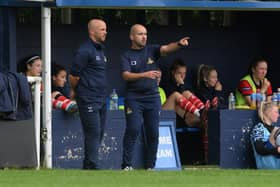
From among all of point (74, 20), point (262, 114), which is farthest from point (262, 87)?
point (74, 20)

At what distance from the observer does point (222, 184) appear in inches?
507

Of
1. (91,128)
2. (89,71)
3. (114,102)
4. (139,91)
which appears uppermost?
(89,71)

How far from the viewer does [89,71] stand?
14859 mm

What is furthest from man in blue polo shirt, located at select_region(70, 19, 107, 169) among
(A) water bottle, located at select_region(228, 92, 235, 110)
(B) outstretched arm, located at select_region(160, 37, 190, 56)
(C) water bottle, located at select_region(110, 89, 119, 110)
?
(A) water bottle, located at select_region(228, 92, 235, 110)

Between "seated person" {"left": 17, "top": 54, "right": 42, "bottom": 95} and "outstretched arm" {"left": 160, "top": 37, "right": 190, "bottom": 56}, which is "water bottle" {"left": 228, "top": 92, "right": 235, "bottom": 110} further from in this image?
"seated person" {"left": 17, "top": 54, "right": 42, "bottom": 95}

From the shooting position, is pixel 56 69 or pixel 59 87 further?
pixel 56 69

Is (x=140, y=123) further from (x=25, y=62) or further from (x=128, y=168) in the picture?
(x=25, y=62)

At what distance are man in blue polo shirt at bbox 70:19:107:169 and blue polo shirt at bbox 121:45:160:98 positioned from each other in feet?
1.43

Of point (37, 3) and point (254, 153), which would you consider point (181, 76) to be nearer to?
point (254, 153)

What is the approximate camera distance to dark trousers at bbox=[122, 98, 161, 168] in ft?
49.9

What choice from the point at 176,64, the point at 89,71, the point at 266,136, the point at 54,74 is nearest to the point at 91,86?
the point at 89,71

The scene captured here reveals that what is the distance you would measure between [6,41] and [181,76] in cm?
333

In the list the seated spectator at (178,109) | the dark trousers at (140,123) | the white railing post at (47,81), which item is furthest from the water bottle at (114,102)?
the white railing post at (47,81)

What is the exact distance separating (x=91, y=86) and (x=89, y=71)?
0.21 meters
